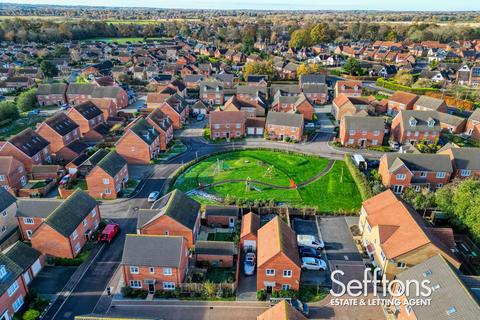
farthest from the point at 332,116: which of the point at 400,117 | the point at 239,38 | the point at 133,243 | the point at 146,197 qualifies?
the point at 239,38

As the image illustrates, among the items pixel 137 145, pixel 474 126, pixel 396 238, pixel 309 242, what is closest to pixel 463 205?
pixel 396 238

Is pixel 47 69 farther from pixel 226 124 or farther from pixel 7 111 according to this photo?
pixel 226 124

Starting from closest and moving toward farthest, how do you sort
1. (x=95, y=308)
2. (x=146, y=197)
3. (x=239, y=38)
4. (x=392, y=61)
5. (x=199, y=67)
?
(x=95, y=308), (x=146, y=197), (x=199, y=67), (x=392, y=61), (x=239, y=38)

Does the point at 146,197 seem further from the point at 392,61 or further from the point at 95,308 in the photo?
the point at 392,61

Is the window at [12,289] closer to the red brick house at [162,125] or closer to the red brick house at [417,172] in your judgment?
the red brick house at [162,125]

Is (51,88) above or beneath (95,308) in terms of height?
above

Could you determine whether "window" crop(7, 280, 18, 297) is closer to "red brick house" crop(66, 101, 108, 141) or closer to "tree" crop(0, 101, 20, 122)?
"red brick house" crop(66, 101, 108, 141)

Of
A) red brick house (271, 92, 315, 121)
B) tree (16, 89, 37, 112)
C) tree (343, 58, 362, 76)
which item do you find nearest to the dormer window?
red brick house (271, 92, 315, 121)
